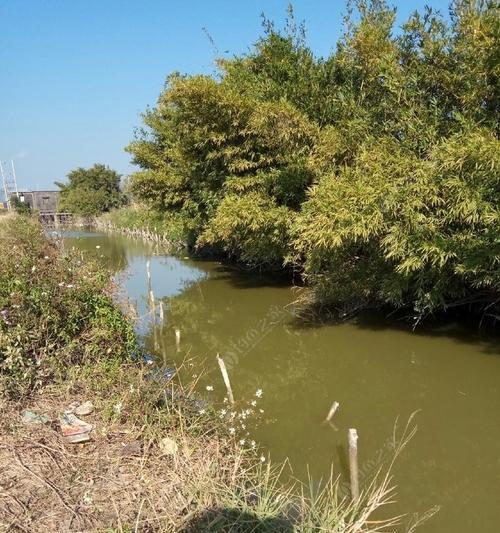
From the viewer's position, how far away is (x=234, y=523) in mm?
2744

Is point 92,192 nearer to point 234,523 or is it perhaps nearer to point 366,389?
point 366,389

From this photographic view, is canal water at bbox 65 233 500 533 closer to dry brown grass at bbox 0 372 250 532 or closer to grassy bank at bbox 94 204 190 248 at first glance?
dry brown grass at bbox 0 372 250 532

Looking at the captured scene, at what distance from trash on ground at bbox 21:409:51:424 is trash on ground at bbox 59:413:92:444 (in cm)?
12

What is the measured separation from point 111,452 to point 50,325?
70.6 inches

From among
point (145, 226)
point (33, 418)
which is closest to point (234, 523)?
A: point (33, 418)

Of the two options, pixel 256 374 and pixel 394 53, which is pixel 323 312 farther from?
pixel 394 53

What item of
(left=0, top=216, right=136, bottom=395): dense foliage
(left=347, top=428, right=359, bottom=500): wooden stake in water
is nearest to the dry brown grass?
(left=0, top=216, right=136, bottom=395): dense foliage

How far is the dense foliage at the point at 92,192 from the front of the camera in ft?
123

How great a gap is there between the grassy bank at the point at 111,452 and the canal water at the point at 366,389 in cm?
34

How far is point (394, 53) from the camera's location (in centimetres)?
723

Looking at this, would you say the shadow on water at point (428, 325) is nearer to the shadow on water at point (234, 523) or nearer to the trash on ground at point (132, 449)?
the shadow on water at point (234, 523)

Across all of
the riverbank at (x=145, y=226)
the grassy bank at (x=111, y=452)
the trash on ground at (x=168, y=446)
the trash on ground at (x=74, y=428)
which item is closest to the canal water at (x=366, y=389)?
the grassy bank at (x=111, y=452)

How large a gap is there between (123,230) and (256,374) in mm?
25331

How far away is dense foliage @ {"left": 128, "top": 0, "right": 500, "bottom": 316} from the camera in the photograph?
6.12 m
